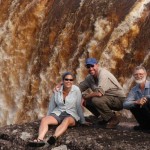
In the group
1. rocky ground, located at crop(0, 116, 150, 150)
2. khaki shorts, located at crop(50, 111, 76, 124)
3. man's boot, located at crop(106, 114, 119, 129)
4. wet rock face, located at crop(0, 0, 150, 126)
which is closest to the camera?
rocky ground, located at crop(0, 116, 150, 150)

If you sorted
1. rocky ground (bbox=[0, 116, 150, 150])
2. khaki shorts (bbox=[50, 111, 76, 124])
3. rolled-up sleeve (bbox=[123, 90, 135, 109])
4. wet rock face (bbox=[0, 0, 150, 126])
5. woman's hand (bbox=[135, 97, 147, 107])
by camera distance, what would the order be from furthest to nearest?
wet rock face (bbox=[0, 0, 150, 126]) < khaki shorts (bbox=[50, 111, 76, 124]) < rolled-up sleeve (bbox=[123, 90, 135, 109]) < woman's hand (bbox=[135, 97, 147, 107]) < rocky ground (bbox=[0, 116, 150, 150])

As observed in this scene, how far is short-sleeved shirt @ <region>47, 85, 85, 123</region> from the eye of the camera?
330 inches

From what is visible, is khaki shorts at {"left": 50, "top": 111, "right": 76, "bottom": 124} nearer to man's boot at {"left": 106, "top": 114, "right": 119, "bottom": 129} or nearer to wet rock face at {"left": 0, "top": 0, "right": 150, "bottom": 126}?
man's boot at {"left": 106, "top": 114, "right": 119, "bottom": 129}

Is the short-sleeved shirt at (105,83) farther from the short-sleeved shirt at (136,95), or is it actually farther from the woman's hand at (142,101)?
the woman's hand at (142,101)

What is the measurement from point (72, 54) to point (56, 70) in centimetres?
78

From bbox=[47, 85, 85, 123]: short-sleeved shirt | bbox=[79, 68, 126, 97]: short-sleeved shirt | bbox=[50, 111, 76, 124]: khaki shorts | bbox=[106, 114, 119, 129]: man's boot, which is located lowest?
bbox=[106, 114, 119, 129]: man's boot

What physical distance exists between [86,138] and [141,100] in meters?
1.08

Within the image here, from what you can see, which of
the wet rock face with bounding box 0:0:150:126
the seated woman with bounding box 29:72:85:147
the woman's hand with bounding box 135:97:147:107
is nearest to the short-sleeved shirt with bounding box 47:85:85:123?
the seated woman with bounding box 29:72:85:147

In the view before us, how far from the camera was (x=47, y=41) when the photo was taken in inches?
561

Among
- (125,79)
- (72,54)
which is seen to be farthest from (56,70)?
(125,79)

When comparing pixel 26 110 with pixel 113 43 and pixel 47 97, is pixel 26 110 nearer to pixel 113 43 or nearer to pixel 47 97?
pixel 47 97

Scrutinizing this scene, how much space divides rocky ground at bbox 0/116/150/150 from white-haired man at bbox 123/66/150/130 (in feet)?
0.85

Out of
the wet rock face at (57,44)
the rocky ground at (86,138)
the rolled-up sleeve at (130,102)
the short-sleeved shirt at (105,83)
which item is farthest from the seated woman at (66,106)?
the wet rock face at (57,44)

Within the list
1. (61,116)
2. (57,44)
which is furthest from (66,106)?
(57,44)
